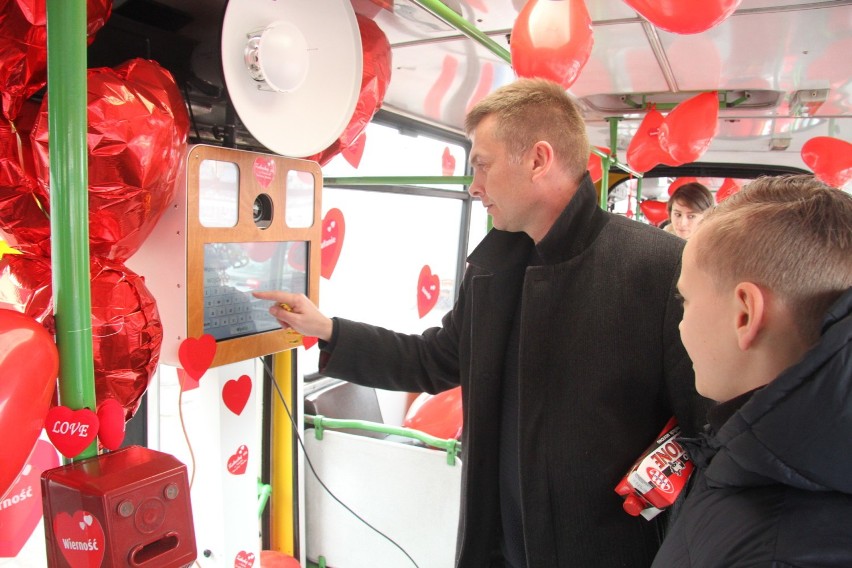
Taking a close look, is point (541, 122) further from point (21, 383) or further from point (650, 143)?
point (650, 143)

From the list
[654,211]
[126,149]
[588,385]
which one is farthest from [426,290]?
[654,211]

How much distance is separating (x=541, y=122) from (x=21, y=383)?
1084 millimetres

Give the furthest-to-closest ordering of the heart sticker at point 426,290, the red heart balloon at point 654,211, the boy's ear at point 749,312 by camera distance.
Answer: the red heart balloon at point 654,211 < the heart sticker at point 426,290 < the boy's ear at point 749,312

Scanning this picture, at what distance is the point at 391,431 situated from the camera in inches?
99.0

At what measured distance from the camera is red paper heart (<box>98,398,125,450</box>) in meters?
0.72

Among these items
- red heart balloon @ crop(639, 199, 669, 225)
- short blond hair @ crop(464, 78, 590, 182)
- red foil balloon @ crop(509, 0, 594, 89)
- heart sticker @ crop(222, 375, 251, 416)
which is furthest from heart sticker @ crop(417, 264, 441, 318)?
red heart balloon @ crop(639, 199, 669, 225)

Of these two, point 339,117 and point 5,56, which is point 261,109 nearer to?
point 339,117

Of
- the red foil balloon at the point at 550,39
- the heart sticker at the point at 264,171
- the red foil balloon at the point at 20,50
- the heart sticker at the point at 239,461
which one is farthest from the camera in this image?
the heart sticker at the point at 239,461

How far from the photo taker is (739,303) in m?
0.74

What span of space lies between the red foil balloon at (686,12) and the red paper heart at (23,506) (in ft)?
5.01

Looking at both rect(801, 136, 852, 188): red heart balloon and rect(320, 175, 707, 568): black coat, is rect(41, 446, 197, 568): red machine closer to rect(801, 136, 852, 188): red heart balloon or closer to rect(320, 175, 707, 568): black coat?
rect(320, 175, 707, 568): black coat

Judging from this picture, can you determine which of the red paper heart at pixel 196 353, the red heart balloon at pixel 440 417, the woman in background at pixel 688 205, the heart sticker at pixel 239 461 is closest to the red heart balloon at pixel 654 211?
the woman in background at pixel 688 205

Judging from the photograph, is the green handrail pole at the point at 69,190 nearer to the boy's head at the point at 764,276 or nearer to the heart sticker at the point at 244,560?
the boy's head at the point at 764,276

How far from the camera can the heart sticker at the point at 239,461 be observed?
173cm
